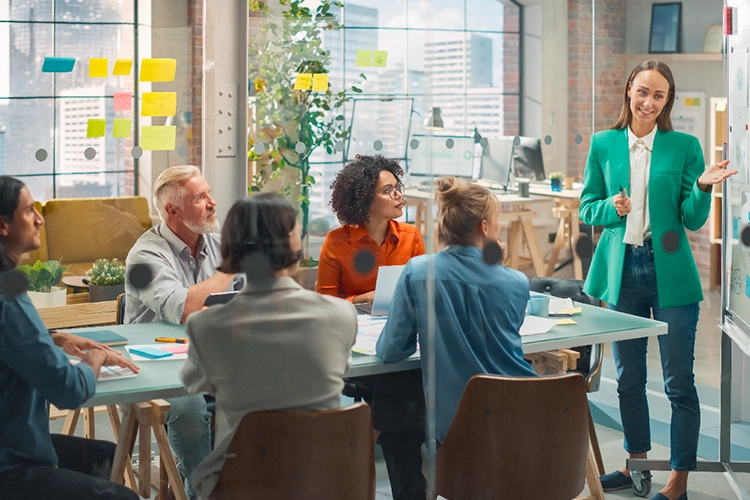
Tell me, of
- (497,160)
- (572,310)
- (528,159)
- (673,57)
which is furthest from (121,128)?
(673,57)

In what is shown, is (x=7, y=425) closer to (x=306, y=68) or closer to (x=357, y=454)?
(x=357, y=454)

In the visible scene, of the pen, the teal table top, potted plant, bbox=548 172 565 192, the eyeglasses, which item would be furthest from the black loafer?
the pen

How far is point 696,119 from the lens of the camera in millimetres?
3301

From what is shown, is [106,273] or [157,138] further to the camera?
[157,138]

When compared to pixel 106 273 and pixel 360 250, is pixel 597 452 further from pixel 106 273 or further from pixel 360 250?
pixel 106 273

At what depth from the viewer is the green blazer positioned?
320cm

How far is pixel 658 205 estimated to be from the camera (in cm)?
320

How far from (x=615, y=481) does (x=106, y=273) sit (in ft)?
6.56

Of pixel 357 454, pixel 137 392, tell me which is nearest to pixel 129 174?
pixel 137 392

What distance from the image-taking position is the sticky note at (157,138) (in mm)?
2625

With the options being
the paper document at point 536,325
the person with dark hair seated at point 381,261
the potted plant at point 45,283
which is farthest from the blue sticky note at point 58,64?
the paper document at point 536,325

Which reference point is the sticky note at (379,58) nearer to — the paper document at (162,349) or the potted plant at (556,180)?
the potted plant at (556,180)

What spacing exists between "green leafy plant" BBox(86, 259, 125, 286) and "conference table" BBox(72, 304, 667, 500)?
13 cm

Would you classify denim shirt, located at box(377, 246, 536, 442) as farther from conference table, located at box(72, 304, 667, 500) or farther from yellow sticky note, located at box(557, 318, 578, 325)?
yellow sticky note, located at box(557, 318, 578, 325)
